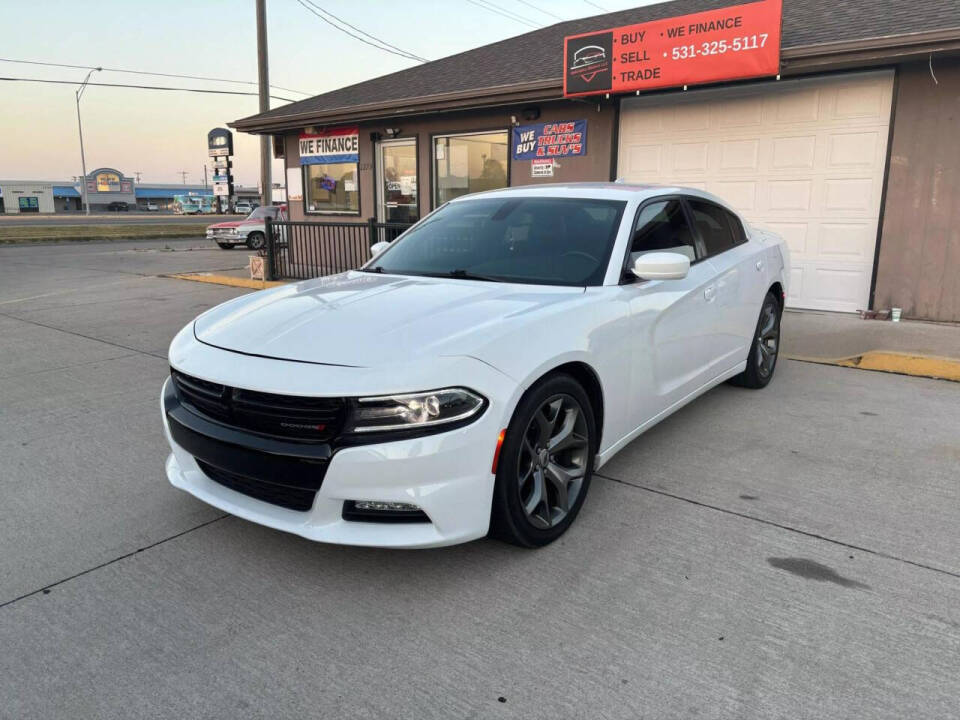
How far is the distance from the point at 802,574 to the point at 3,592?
3.25 metres

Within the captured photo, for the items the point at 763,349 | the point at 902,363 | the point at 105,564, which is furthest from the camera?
the point at 902,363

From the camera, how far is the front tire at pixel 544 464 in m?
2.85

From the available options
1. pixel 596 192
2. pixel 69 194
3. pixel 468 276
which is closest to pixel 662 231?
pixel 596 192

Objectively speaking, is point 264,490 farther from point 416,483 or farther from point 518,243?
point 518,243

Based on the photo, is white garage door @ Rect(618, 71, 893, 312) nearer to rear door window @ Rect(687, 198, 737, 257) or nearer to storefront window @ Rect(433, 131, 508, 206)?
storefront window @ Rect(433, 131, 508, 206)

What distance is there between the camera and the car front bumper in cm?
258

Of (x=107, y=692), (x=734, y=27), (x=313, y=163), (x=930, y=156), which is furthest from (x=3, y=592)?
(x=313, y=163)

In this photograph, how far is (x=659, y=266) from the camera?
3.50 meters

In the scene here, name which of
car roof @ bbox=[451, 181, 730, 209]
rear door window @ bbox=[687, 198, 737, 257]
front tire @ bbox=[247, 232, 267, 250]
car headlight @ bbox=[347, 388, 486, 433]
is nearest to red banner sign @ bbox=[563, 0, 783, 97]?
rear door window @ bbox=[687, 198, 737, 257]

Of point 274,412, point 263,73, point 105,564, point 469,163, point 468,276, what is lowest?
point 105,564

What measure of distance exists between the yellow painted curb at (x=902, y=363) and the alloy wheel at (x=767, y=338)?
41.9 inches

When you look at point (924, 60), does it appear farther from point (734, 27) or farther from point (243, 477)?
point (243, 477)

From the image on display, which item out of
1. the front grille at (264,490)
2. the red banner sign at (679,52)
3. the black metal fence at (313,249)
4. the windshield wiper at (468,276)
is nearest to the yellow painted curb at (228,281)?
the black metal fence at (313,249)

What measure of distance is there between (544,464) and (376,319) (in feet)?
3.20
